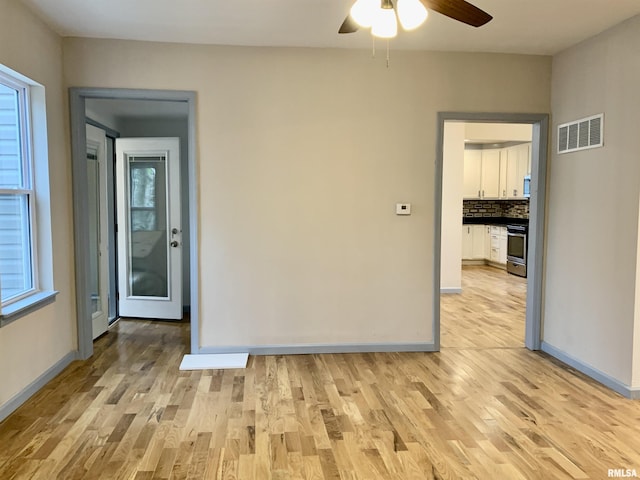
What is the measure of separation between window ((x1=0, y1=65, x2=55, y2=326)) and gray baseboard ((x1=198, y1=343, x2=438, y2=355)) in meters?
1.43

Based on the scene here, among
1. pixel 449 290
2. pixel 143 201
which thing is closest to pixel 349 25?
pixel 143 201

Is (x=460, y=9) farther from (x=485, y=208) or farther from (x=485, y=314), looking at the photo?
(x=485, y=208)

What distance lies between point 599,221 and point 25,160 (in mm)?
4222

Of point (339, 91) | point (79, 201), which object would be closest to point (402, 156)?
point (339, 91)

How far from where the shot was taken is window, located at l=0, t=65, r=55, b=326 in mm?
3076

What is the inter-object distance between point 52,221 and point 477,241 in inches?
318

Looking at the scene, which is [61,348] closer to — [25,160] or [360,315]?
[25,160]

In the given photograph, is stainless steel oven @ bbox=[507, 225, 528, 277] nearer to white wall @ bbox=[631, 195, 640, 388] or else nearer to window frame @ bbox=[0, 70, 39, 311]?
white wall @ bbox=[631, 195, 640, 388]

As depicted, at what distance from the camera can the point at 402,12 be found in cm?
203

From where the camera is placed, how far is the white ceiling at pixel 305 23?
3.03 metres

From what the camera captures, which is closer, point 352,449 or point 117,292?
point 352,449

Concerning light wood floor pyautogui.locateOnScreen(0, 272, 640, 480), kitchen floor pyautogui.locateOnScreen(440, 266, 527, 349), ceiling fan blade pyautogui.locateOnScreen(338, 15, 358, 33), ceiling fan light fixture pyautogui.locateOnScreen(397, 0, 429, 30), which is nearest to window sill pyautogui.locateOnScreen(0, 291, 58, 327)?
light wood floor pyautogui.locateOnScreen(0, 272, 640, 480)

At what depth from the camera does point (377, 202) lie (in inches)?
159

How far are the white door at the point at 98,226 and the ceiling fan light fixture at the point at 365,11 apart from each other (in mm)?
3287
